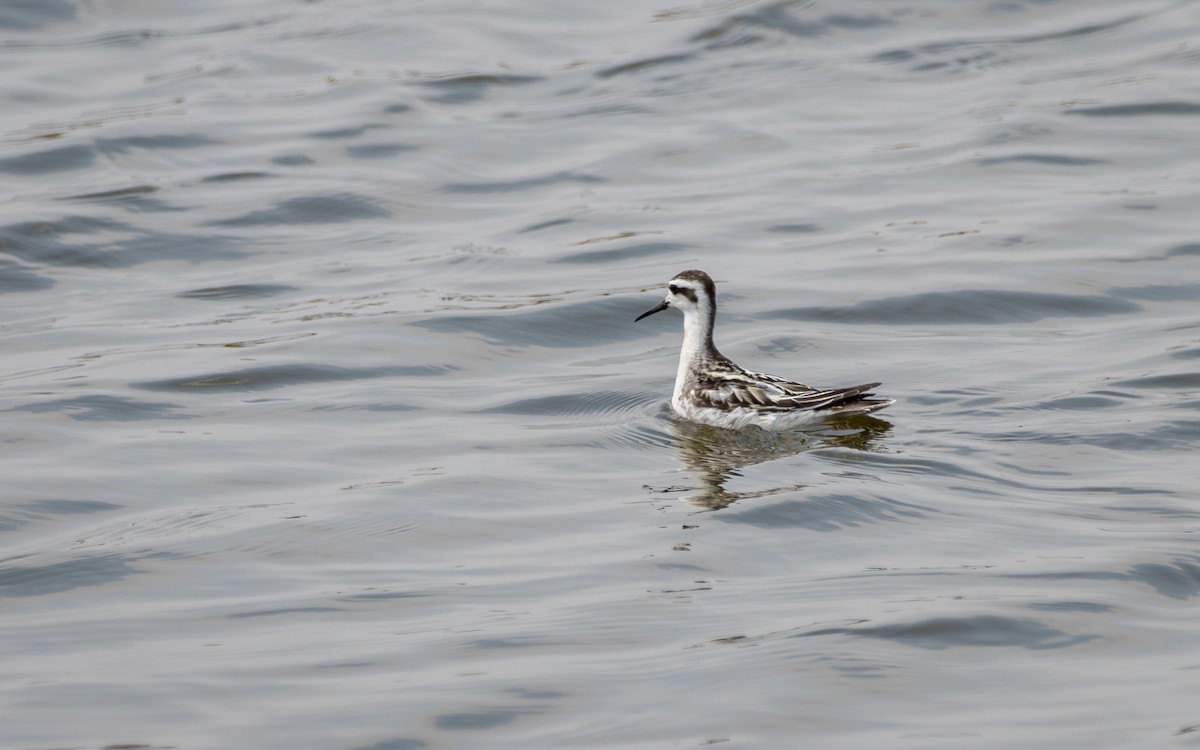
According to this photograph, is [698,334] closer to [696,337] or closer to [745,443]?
[696,337]

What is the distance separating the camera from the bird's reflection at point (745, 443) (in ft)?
36.1

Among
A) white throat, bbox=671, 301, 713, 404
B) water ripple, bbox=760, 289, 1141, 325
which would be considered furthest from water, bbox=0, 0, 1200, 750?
white throat, bbox=671, 301, 713, 404

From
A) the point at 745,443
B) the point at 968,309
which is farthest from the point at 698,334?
the point at 968,309

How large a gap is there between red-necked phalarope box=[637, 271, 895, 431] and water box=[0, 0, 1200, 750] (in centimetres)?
20

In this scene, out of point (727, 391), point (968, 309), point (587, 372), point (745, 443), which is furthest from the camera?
point (968, 309)

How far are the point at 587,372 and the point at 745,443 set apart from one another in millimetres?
2081

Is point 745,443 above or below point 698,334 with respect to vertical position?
below

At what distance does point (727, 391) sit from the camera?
39.3 feet

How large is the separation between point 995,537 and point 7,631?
203 inches

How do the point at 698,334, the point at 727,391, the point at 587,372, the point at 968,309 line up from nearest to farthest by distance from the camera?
the point at 727,391 → the point at 698,334 → the point at 587,372 → the point at 968,309

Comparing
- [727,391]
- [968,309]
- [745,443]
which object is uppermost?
[968,309]

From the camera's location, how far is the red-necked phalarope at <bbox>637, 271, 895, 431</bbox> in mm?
11367

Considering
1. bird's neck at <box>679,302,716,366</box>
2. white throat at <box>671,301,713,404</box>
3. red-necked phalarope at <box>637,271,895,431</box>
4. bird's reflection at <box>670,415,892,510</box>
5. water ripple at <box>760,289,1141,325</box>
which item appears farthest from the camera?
water ripple at <box>760,289,1141,325</box>

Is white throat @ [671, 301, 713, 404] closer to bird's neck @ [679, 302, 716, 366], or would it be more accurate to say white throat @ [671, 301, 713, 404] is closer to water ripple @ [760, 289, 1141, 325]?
bird's neck @ [679, 302, 716, 366]
